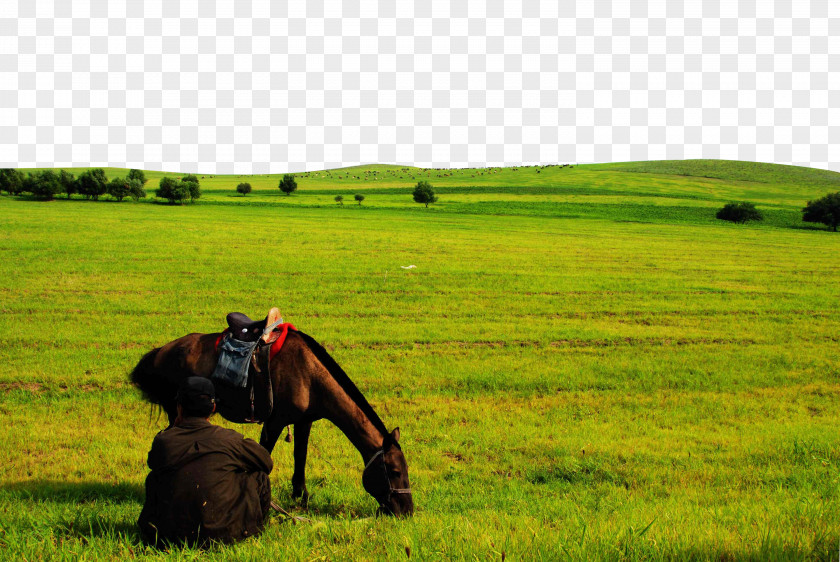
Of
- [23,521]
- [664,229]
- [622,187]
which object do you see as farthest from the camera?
[622,187]

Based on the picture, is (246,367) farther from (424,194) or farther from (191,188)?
(191,188)

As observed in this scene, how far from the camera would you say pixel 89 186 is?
8231 centimetres

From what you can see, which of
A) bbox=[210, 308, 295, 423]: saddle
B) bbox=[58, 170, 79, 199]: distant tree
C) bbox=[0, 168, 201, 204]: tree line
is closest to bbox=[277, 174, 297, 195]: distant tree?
bbox=[0, 168, 201, 204]: tree line

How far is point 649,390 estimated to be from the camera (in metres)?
10.7

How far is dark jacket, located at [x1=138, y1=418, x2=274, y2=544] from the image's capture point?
13.2 feet

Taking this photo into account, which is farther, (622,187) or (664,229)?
(622,187)

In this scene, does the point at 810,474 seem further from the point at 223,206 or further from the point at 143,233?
the point at 223,206

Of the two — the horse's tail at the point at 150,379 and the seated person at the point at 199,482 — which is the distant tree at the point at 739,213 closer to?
the horse's tail at the point at 150,379

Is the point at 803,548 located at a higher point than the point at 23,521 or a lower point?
higher

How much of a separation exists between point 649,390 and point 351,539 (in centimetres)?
868

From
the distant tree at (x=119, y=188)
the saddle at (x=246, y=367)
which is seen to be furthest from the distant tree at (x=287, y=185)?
the saddle at (x=246, y=367)

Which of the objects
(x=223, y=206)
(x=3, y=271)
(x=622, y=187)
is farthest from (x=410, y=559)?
(x=622, y=187)

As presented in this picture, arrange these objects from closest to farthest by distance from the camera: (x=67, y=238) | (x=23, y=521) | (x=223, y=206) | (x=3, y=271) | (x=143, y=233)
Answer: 1. (x=23, y=521)
2. (x=3, y=271)
3. (x=67, y=238)
4. (x=143, y=233)
5. (x=223, y=206)

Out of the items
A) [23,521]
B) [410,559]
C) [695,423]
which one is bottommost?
[695,423]
